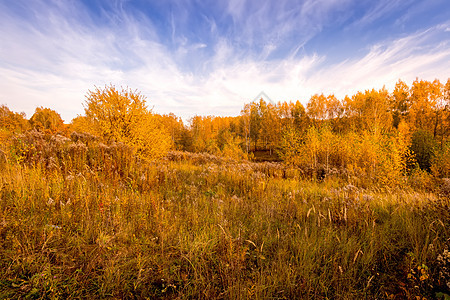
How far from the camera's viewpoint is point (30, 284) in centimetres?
151

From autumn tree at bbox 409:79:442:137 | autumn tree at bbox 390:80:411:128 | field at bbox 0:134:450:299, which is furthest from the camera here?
autumn tree at bbox 390:80:411:128

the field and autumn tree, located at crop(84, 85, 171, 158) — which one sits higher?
autumn tree, located at crop(84, 85, 171, 158)

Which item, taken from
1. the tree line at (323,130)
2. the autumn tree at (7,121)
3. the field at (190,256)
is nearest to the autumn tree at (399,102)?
the tree line at (323,130)

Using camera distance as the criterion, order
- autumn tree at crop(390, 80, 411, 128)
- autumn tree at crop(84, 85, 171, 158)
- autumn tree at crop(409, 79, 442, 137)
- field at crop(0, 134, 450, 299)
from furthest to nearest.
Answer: autumn tree at crop(390, 80, 411, 128), autumn tree at crop(409, 79, 442, 137), autumn tree at crop(84, 85, 171, 158), field at crop(0, 134, 450, 299)

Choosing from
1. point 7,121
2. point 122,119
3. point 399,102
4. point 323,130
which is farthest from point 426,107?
point 7,121

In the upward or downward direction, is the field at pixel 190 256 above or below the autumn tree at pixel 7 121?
below

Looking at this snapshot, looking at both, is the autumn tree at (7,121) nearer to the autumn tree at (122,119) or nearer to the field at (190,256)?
the autumn tree at (122,119)

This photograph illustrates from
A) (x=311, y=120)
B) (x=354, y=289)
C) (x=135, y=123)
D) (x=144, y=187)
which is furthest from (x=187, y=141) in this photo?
(x=354, y=289)

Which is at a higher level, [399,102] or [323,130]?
[399,102]

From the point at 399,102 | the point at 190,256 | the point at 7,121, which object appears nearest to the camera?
the point at 190,256

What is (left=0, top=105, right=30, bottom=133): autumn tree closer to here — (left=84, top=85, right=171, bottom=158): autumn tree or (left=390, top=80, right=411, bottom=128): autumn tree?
(left=84, top=85, right=171, bottom=158): autumn tree

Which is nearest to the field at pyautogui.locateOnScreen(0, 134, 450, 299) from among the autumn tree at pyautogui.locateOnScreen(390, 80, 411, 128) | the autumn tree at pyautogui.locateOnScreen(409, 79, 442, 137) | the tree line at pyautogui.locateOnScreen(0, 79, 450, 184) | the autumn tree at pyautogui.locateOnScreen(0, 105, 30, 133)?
the tree line at pyautogui.locateOnScreen(0, 79, 450, 184)

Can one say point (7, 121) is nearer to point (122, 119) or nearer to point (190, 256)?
point (122, 119)

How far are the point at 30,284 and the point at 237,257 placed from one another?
184 centimetres
